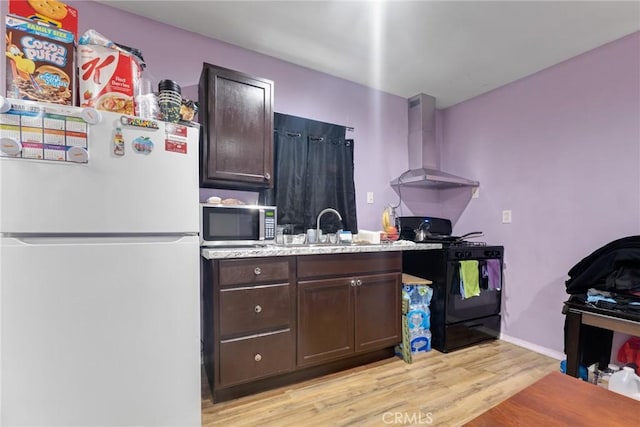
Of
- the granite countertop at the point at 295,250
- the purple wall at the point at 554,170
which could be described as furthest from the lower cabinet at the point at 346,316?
the purple wall at the point at 554,170

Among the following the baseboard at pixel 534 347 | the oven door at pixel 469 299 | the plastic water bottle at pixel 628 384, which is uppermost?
the oven door at pixel 469 299

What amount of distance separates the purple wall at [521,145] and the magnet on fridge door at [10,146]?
1.27 meters

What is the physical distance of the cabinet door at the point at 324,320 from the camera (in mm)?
1929

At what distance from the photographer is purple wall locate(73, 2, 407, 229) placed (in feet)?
6.68

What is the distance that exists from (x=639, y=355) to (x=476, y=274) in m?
1.05

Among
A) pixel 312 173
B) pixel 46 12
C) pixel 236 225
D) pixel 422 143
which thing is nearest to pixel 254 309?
pixel 236 225

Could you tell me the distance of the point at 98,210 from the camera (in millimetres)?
1184

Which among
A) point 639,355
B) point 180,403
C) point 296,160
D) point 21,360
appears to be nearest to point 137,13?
point 296,160

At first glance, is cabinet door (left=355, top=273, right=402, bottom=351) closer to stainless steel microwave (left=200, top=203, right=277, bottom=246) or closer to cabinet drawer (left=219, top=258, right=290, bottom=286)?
cabinet drawer (left=219, top=258, right=290, bottom=286)

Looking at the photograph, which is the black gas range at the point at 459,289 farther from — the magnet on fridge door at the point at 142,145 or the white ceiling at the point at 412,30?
the magnet on fridge door at the point at 142,145

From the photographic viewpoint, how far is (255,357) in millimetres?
1761

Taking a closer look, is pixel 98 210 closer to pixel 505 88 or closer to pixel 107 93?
pixel 107 93

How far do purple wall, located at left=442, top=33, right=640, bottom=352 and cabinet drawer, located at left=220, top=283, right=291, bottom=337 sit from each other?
89.1 inches

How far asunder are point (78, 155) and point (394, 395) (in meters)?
2.10
